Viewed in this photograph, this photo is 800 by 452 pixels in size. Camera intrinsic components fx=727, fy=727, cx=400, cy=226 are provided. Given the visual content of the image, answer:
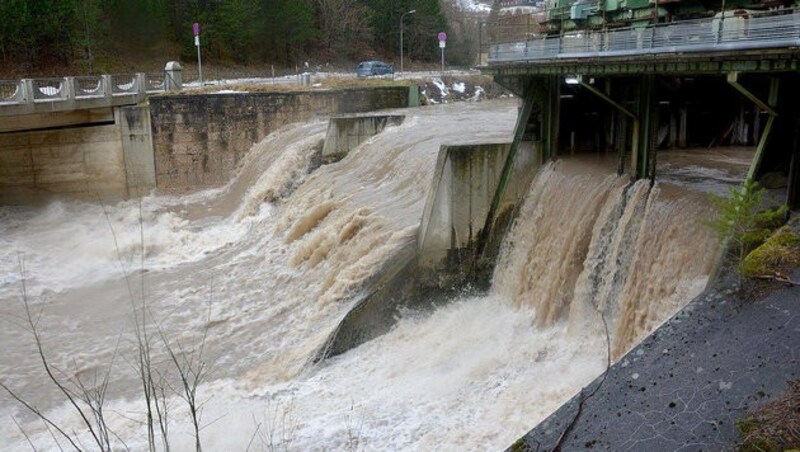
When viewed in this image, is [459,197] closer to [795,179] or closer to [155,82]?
[795,179]

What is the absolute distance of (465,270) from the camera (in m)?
14.0

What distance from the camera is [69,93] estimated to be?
22.6 metres

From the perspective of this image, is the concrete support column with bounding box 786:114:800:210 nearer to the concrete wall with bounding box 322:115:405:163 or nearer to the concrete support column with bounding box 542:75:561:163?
the concrete support column with bounding box 542:75:561:163

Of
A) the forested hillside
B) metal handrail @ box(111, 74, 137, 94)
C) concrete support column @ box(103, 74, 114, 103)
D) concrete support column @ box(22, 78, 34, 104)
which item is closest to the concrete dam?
concrete support column @ box(22, 78, 34, 104)

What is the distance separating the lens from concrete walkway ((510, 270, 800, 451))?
5766mm

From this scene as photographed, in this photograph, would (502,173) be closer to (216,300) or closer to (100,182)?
(216,300)

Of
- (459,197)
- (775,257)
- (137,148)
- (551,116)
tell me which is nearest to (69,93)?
(137,148)

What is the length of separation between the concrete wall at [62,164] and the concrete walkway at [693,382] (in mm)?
21697

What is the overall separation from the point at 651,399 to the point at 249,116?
22.0 metres

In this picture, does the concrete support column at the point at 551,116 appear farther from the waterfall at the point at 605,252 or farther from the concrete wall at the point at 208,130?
the concrete wall at the point at 208,130

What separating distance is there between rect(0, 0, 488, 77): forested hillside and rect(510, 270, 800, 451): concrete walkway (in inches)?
1388

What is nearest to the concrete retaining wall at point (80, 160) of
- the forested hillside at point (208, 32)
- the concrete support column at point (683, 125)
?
the forested hillside at point (208, 32)

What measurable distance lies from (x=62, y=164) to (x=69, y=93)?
2746mm

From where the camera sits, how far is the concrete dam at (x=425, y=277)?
965 cm
